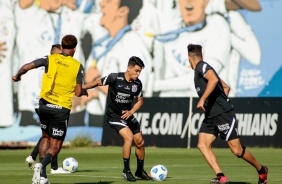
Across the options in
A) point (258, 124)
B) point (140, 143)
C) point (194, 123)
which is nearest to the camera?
point (140, 143)

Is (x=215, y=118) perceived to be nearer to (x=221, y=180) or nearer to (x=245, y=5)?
(x=221, y=180)

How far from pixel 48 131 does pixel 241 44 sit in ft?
69.0

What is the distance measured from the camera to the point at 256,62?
35.7m

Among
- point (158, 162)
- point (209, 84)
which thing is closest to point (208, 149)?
point (209, 84)

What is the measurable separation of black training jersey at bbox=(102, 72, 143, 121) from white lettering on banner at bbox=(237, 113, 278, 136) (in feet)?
37.3

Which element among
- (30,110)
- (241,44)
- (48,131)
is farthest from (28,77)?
(48,131)

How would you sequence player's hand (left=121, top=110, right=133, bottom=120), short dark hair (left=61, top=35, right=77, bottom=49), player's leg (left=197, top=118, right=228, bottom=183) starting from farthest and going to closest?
1. player's hand (left=121, top=110, right=133, bottom=120)
2. player's leg (left=197, top=118, right=228, bottom=183)
3. short dark hair (left=61, top=35, right=77, bottom=49)

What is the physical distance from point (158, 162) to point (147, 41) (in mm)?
15184

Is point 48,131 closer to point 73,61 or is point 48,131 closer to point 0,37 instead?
point 73,61

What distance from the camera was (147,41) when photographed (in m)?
38.1

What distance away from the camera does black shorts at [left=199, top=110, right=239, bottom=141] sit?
15.6 meters

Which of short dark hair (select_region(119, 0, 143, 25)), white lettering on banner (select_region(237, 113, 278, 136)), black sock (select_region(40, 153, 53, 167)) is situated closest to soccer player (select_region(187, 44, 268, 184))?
black sock (select_region(40, 153, 53, 167))

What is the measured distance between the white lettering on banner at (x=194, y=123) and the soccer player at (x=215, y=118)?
13.0 metres

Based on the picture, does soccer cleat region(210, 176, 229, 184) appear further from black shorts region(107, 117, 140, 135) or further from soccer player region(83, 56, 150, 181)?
black shorts region(107, 117, 140, 135)
